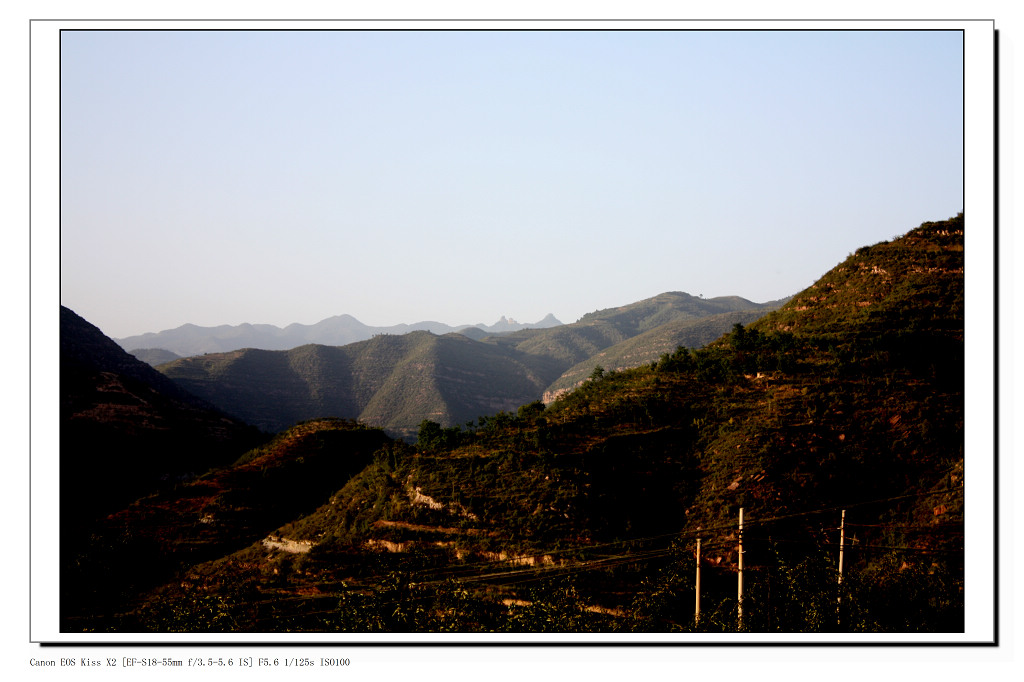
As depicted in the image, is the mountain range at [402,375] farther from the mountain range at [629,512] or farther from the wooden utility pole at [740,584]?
the wooden utility pole at [740,584]

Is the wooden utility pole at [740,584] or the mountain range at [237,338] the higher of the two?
the mountain range at [237,338]

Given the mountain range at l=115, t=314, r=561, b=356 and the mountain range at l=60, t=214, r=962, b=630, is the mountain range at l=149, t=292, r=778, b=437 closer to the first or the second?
the mountain range at l=115, t=314, r=561, b=356

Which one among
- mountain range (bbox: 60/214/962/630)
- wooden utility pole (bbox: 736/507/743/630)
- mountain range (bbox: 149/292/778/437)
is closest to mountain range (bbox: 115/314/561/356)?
mountain range (bbox: 149/292/778/437)

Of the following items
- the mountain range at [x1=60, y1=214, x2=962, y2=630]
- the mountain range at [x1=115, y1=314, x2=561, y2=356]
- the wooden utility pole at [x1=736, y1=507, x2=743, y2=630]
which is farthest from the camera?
the mountain range at [x1=115, y1=314, x2=561, y2=356]

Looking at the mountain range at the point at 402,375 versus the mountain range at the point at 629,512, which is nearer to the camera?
the mountain range at the point at 629,512

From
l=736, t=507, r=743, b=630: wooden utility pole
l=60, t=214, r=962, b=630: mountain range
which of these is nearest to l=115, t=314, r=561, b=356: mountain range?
l=60, t=214, r=962, b=630: mountain range

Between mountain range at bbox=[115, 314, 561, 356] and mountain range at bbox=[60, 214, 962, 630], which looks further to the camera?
mountain range at bbox=[115, 314, 561, 356]

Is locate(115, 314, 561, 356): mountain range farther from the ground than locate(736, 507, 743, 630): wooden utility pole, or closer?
farther from the ground

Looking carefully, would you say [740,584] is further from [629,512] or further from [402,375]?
[402,375]

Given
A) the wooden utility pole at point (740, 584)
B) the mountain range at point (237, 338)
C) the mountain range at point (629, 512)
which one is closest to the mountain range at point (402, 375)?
the mountain range at point (237, 338)

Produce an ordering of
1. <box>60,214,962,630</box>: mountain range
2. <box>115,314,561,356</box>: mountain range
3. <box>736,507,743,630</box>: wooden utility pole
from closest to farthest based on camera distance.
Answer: <box>736,507,743,630</box>: wooden utility pole
<box>60,214,962,630</box>: mountain range
<box>115,314,561,356</box>: mountain range

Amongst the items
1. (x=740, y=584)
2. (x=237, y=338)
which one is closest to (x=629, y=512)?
(x=740, y=584)

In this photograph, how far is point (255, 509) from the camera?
2244 cm

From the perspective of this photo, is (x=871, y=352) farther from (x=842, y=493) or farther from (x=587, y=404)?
(x=587, y=404)
